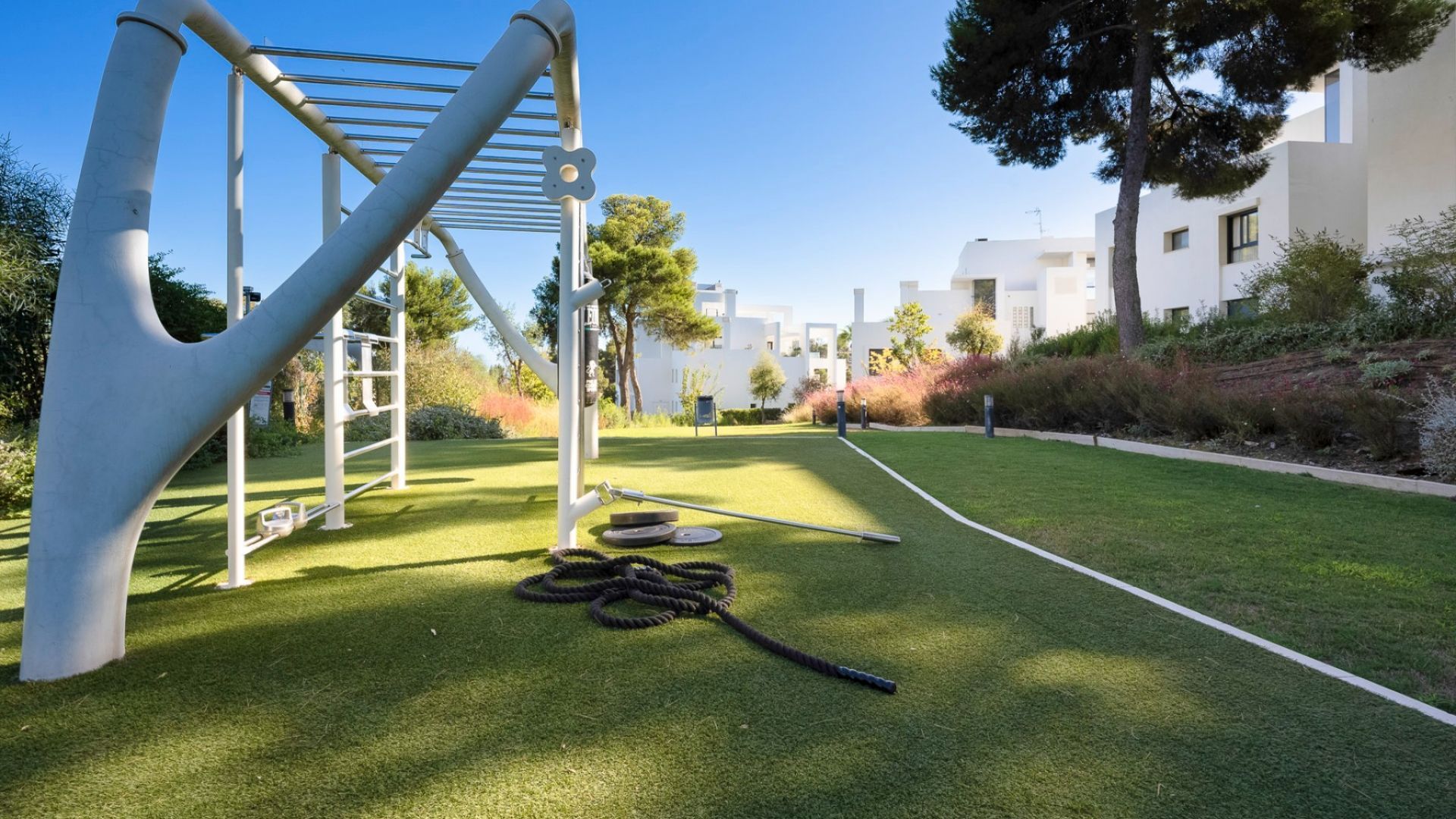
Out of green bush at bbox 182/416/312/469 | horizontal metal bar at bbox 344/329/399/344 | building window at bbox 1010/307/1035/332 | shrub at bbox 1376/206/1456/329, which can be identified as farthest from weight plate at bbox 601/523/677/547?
building window at bbox 1010/307/1035/332

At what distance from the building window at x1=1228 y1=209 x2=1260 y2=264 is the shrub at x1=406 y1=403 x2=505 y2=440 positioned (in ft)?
62.7

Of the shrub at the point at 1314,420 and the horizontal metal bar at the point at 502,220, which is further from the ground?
the horizontal metal bar at the point at 502,220

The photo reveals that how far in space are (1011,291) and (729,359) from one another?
51.8ft

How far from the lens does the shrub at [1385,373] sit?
7000 millimetres

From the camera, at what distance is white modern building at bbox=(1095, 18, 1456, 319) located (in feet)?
39.9

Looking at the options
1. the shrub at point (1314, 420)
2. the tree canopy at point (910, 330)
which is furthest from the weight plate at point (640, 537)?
the tree canopy at point (910, 330)

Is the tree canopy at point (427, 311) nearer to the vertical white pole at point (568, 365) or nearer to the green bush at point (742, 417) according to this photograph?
the green bush at point (742, 417)

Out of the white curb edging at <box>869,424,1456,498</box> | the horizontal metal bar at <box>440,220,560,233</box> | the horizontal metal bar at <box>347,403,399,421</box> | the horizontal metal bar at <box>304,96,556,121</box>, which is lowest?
the white curb edging at <box>869,424,1456,498</box>

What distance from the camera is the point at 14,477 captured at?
494 cm

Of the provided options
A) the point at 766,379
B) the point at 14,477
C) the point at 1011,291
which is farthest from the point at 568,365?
the point at 1011,291

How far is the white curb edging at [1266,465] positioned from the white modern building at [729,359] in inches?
809

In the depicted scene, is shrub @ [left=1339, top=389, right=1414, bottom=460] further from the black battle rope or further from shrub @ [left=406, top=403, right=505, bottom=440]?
shrub @ [left=406, top=403, right=505, bottom=440]

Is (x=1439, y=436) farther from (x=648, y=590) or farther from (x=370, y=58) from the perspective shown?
(x=370, y=58)

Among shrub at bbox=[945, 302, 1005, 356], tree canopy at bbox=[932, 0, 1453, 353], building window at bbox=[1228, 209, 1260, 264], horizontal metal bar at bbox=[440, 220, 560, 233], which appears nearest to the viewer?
horizontal metal bar at bbox=[440, 220, 560, 233]
